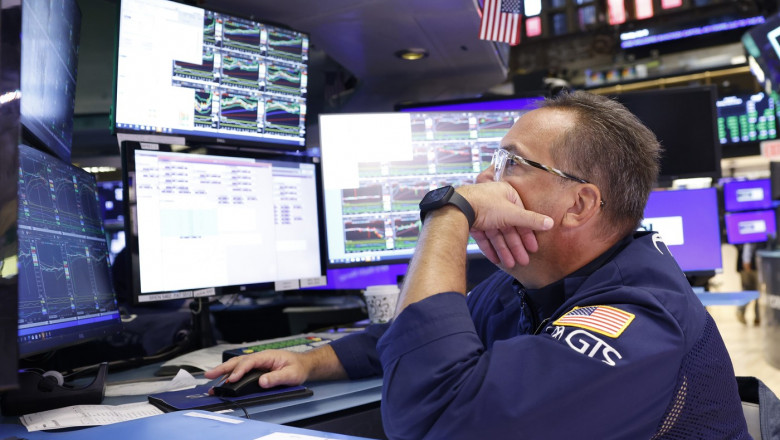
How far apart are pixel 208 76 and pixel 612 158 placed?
1.20 meters

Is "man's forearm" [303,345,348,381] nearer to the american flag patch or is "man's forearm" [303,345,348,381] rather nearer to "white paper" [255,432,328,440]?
"white paper" [255,432,328,440]

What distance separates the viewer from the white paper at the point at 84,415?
0.95 m

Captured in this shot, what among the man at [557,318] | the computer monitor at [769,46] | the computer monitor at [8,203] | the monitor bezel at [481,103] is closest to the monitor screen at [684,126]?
the monitor bezel at [481,103]

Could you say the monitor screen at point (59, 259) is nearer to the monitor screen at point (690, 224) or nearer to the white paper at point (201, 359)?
the white paper at point (201, 359)

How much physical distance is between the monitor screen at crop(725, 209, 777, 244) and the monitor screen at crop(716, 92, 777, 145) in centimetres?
113

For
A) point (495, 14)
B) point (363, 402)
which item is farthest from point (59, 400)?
point (495, 14)

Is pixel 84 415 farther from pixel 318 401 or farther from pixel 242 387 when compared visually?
pixel 318 401

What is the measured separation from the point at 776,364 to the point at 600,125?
204 inches

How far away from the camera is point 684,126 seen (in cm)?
254

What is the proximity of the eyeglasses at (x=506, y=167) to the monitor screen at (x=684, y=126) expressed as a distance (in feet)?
5.25

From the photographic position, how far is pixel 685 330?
857mm

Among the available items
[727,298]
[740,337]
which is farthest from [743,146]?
[727,298]

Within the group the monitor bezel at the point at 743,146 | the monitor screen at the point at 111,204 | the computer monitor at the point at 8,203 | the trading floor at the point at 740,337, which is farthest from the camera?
the monitor bezel at the point at 743,146

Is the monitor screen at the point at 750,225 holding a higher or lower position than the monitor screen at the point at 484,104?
lower
